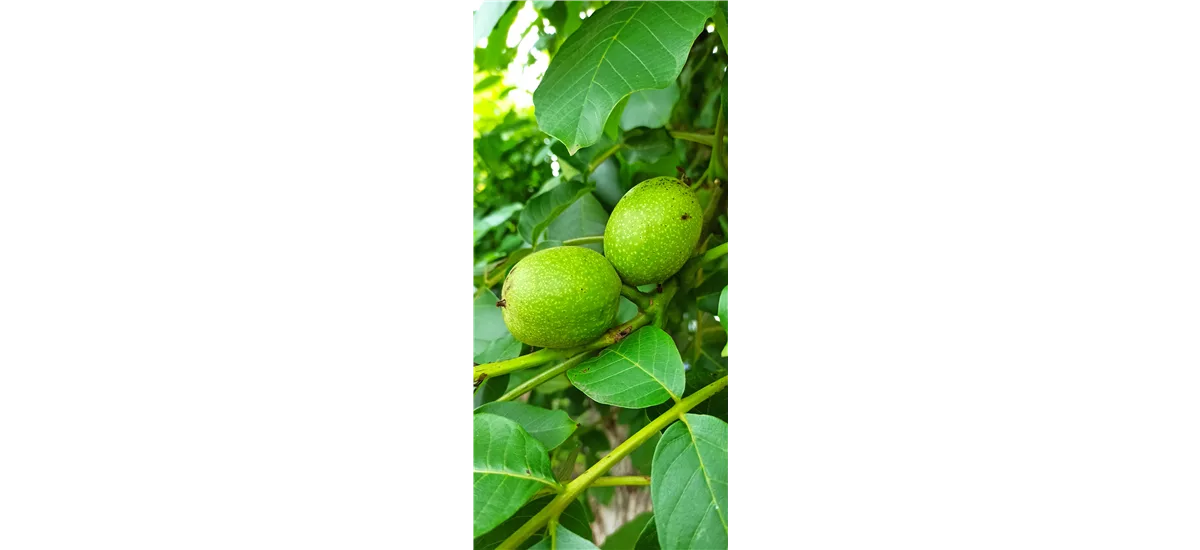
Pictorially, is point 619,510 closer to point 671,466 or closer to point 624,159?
point 624,159

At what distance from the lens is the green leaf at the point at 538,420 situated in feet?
2.01

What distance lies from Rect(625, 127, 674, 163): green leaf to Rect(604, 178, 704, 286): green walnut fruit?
22 centimetres

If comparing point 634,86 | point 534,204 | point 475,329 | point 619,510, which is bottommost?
point 619,510

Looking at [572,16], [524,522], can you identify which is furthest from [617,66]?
[572,16]

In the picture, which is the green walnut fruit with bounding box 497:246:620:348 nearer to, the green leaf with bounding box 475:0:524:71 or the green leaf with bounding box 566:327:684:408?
the green leaf with bounding box 566:327:684:408

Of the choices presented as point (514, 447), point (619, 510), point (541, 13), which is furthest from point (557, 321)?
point (619, 510)

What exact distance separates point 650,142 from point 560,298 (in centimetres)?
35

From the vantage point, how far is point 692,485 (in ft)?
1.67

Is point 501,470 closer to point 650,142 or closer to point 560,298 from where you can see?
point 560,298

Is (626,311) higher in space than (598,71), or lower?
lower

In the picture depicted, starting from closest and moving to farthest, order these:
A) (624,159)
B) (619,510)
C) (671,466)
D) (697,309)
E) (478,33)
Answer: (671,466) → (478,33) → (697,309) → (624,159) → (619,510)

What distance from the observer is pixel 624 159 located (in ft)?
3.23

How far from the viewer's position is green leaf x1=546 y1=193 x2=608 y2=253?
91 cm

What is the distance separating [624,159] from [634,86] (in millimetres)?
434
